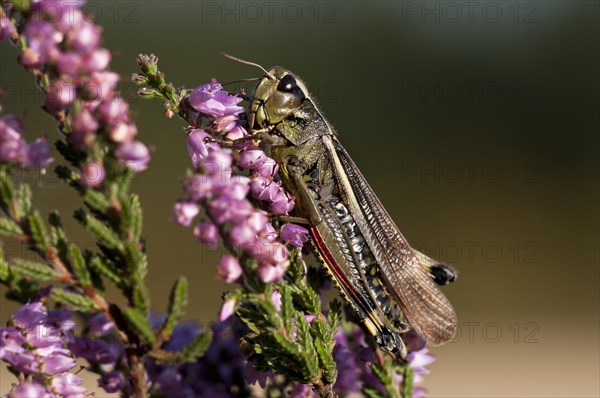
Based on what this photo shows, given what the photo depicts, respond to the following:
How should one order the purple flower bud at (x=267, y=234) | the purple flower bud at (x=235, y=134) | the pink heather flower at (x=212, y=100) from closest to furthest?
the purple flower bud at (x=267, y=234) → the pink heather flower at (x=212, y=100) → the purple flower bud at (x=235, y=134)

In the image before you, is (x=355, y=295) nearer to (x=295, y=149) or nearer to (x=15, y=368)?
(x=295, y=149)

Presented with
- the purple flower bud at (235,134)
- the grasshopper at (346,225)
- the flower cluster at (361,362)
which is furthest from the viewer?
the grasshopper at (346,225)

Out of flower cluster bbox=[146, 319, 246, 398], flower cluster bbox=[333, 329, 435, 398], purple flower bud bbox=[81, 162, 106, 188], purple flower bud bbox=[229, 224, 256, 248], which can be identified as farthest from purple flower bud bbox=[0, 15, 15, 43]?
flower cluster bbox=[333, 329, 435, 398]

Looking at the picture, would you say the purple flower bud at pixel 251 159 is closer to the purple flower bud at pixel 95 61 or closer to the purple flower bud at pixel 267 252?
the purple flower bud at pixel 267 252

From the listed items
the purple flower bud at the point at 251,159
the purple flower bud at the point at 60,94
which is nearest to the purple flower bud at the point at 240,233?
the purple flower bud at the point at 60,94

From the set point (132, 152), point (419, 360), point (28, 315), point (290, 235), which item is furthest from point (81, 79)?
point (419, 360)

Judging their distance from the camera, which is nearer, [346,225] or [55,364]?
[55,364]

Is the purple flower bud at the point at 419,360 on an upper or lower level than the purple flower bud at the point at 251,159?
lower

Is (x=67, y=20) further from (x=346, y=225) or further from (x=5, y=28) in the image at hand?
(x=346, y=225)
